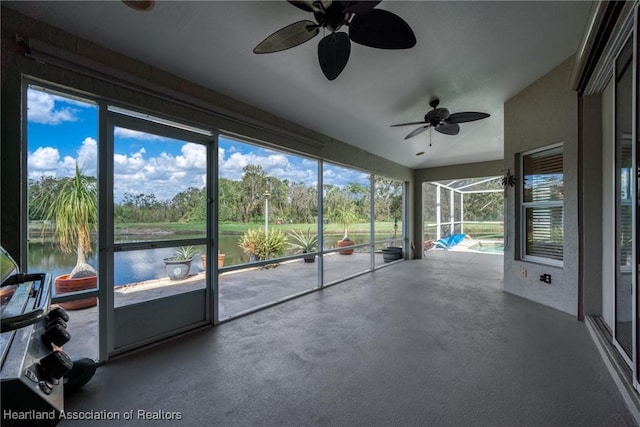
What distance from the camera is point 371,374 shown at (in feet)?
7.26

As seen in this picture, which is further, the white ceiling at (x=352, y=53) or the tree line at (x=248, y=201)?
the tree line at (x=248, y=201)

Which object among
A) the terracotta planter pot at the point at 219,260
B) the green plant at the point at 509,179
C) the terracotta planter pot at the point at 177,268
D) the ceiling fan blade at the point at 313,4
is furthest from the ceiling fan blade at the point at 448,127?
the terracotta planter pot at the point at 177,268

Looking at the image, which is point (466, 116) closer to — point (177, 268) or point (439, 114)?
point (439, 114)

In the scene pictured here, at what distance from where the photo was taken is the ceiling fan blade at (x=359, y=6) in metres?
1.51

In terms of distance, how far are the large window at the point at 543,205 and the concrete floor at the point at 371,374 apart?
943mm

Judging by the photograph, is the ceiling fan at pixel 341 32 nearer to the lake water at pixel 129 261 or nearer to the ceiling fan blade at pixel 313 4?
the ceiling fan blade at pixel 313 4

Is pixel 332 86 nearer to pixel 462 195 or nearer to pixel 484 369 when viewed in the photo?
pixel 484 369

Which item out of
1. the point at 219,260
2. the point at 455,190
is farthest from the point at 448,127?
the point at 455,190

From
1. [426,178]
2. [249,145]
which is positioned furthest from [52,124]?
[426,178]

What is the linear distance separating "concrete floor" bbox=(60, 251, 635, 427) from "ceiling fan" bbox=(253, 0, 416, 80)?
2411 millimetres

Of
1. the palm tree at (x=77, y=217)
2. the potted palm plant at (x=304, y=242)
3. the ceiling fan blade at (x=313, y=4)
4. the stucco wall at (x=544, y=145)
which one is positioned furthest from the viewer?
the potted palm plant at (x=304, y=242)

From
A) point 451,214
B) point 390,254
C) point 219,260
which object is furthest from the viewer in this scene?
point 451,214

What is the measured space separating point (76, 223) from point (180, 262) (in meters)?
0.98

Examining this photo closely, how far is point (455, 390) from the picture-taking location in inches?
78.7
